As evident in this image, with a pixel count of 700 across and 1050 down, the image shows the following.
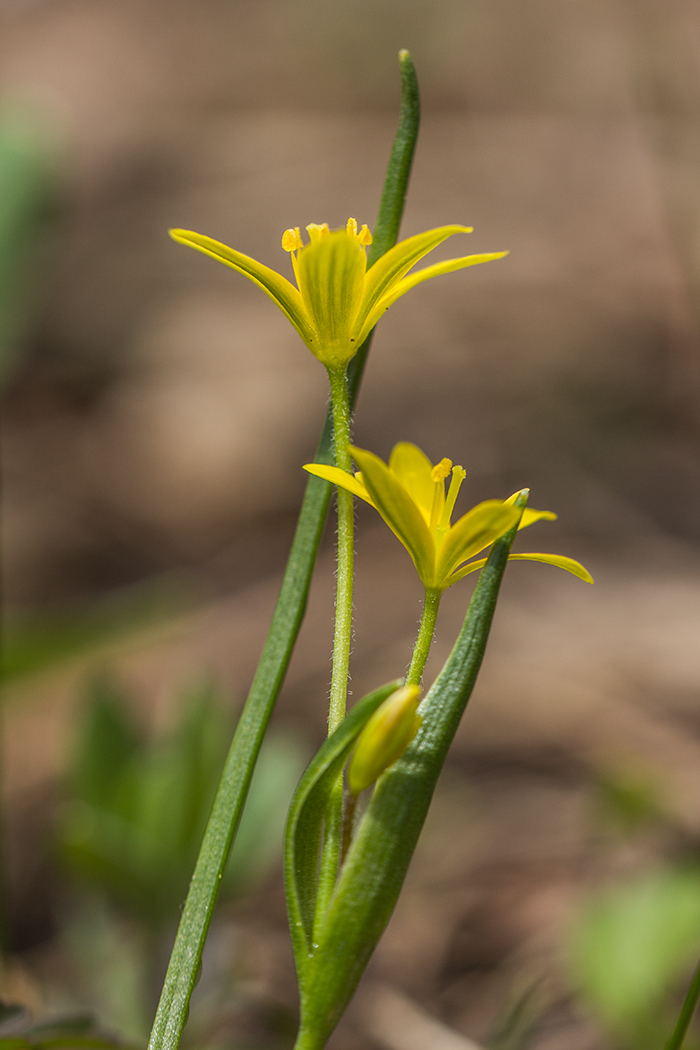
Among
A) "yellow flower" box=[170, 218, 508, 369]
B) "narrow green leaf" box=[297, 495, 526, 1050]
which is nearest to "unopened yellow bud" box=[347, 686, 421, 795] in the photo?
"narrow green leaf" box=[297, 495, 526, 1050]

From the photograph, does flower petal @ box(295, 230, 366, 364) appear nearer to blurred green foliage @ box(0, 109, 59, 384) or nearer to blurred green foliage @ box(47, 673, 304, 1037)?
blurred green foliage @ box(47, 673, 304, 1037)

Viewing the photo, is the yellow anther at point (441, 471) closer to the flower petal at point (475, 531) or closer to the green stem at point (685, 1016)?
the flower petal at point (475, 531)

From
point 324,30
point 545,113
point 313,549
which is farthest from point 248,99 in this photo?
point 313,549

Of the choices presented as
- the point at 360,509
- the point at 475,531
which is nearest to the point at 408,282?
the point at 475,531

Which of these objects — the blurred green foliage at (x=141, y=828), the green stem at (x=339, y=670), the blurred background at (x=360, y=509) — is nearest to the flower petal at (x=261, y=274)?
the green stem at (x=339, y=670)

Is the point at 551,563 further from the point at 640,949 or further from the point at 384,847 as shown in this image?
the point at 640,949
